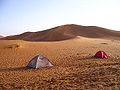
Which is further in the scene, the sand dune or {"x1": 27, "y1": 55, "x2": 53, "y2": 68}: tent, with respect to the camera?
the sand dune

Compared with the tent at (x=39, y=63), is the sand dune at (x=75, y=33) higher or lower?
higher

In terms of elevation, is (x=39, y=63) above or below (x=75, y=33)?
below

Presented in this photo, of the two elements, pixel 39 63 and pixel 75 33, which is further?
pixel 75 33

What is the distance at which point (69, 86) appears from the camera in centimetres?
639

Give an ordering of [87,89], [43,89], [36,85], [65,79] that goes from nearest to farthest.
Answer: [87,89] < [43,89] < [36,85] < [65,79]

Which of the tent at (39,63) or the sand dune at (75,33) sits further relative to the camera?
the sand dune at (75,33)

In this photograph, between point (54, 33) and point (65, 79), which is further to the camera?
point (54, 33)

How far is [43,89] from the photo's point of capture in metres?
6.25

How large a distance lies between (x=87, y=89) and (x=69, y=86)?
0.85 metres

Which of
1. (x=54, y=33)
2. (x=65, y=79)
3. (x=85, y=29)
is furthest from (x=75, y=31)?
(x=65, y=79)

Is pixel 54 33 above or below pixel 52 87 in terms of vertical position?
above

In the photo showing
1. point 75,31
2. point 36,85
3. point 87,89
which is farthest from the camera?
point 75,31

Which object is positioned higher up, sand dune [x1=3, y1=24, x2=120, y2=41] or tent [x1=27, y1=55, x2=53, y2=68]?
sand dune [x1=3, y1=24, x2=120, y2=41]

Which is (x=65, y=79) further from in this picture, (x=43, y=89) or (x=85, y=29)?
(x=85, y=29)
